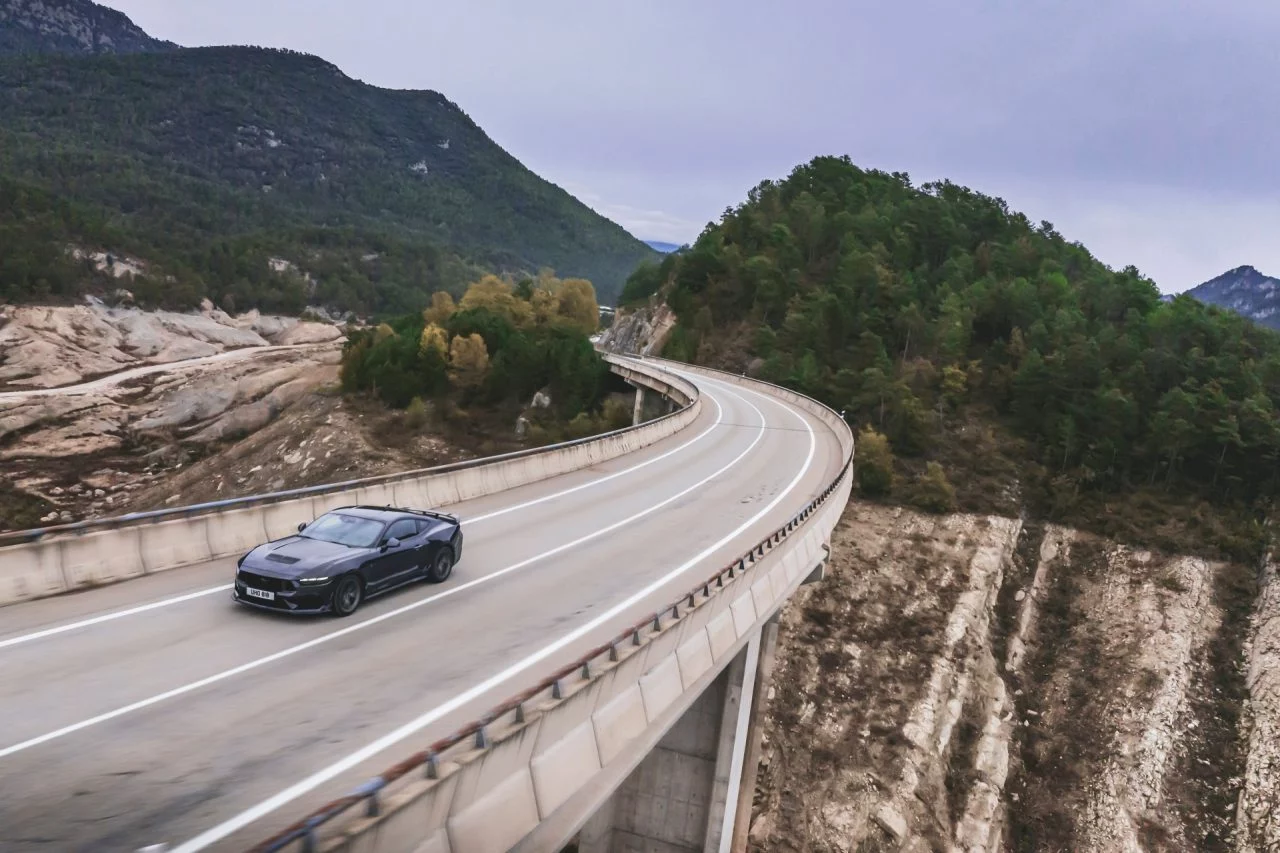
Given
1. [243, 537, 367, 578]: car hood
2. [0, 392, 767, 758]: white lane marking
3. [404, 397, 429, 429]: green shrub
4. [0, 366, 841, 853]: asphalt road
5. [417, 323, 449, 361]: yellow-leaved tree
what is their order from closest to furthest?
[0, 366, 841, 853]: asphalt road, [0, 392, 767, 758]: white lane marking, [243, 537, 367, 578]: car hood, [404, 397, 429, 429]: green shrub, [417, 323, 449, 361]: yellow-leaved tree

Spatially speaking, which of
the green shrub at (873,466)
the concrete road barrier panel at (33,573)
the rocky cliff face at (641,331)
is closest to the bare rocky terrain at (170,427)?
the green shrub at (873,466)

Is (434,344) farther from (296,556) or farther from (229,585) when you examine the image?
(296,556)

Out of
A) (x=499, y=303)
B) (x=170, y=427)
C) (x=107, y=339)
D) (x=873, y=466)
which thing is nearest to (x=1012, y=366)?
(x=873, y=466)

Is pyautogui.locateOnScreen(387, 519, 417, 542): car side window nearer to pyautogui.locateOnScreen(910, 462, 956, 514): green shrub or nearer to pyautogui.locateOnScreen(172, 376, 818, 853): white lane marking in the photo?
pyautogui.locateOnScreen(172, 376, 818, 853): white lane marking

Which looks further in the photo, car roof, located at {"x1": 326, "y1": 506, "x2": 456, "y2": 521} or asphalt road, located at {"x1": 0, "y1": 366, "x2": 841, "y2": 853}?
car roof, located at {"x1": 326, "y1": 506, "x2": 456, "y2": 521}

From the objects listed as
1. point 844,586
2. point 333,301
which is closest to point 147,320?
point 333,301

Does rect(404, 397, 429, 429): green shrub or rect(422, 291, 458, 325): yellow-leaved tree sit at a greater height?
rect(422, 291, 458, 325): yellow-leaved tree

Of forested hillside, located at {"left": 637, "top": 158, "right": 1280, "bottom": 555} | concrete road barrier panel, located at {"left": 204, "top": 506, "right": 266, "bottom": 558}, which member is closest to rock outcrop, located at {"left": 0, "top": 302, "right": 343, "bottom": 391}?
forested hillside, located at {"left": 637, "top": 158, "right": 1280, "bottom": 555}

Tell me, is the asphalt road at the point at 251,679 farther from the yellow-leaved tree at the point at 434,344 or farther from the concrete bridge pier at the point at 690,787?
the yellow-leaved tree at the point at 434,344

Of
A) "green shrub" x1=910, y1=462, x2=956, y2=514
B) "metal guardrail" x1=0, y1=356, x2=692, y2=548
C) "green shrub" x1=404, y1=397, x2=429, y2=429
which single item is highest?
"metal guardrail" x1=0, y1=356, x2=692, y2=548

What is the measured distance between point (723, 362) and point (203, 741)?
65631 mm

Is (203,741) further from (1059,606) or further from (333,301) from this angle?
(333,301)

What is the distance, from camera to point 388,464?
48.6 meters

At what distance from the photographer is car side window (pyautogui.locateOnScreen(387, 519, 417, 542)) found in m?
12.8
